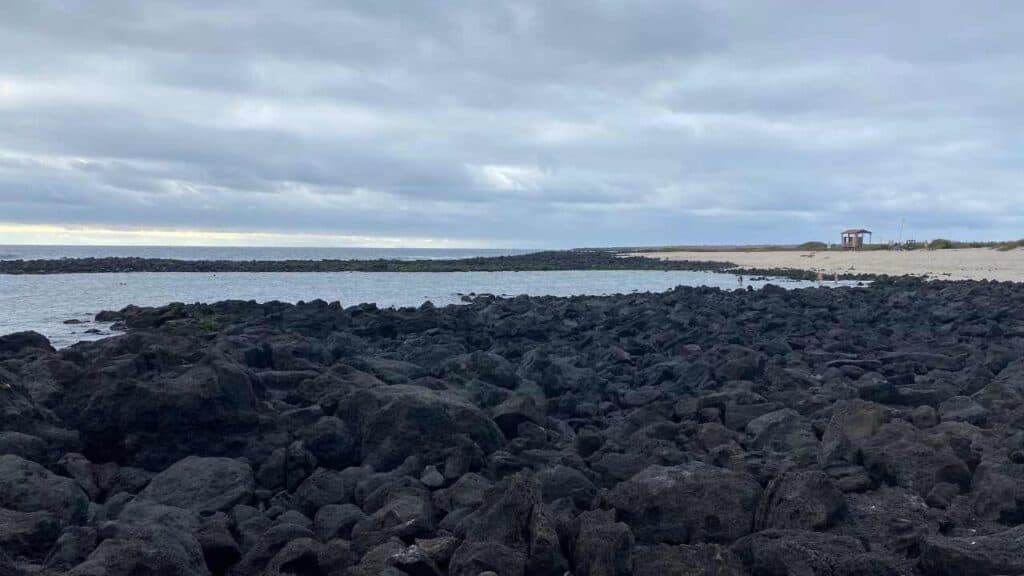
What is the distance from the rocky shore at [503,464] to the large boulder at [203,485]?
2cm

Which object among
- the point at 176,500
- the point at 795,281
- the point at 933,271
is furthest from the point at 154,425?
the point at 933,271

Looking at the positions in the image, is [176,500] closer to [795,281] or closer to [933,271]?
[795,281]

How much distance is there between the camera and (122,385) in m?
9.34

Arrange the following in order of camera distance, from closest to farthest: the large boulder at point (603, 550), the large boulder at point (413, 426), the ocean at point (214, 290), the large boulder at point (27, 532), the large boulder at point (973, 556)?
the large boulder at point (973, 556) < the large boulder at point (603, 550) < the large boulder at point (27, 532) < the large boulder at point (413, 426) < the ocean at point (214, 290)

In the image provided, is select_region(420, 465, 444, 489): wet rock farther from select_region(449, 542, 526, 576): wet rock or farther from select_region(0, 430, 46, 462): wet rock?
select_region(0, 430, 46, 462): wet rock

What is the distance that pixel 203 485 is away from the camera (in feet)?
24.9

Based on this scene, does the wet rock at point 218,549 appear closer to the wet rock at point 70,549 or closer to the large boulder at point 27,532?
the wet rock at point 70,549

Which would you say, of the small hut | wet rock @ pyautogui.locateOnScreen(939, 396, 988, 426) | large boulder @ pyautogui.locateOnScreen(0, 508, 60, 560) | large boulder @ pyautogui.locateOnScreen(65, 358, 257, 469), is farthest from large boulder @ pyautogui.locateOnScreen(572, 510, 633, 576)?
the small hut

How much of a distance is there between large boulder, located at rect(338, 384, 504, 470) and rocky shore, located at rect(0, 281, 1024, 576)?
0.08ft

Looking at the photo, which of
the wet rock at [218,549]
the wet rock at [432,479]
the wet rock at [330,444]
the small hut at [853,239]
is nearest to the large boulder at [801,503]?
the wet rock at [432,479]

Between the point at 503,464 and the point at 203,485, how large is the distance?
2.64 m

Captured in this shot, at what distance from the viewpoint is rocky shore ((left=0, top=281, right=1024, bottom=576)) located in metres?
5.80

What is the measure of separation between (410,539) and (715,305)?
23.4m

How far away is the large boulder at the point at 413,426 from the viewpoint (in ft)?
28.3
